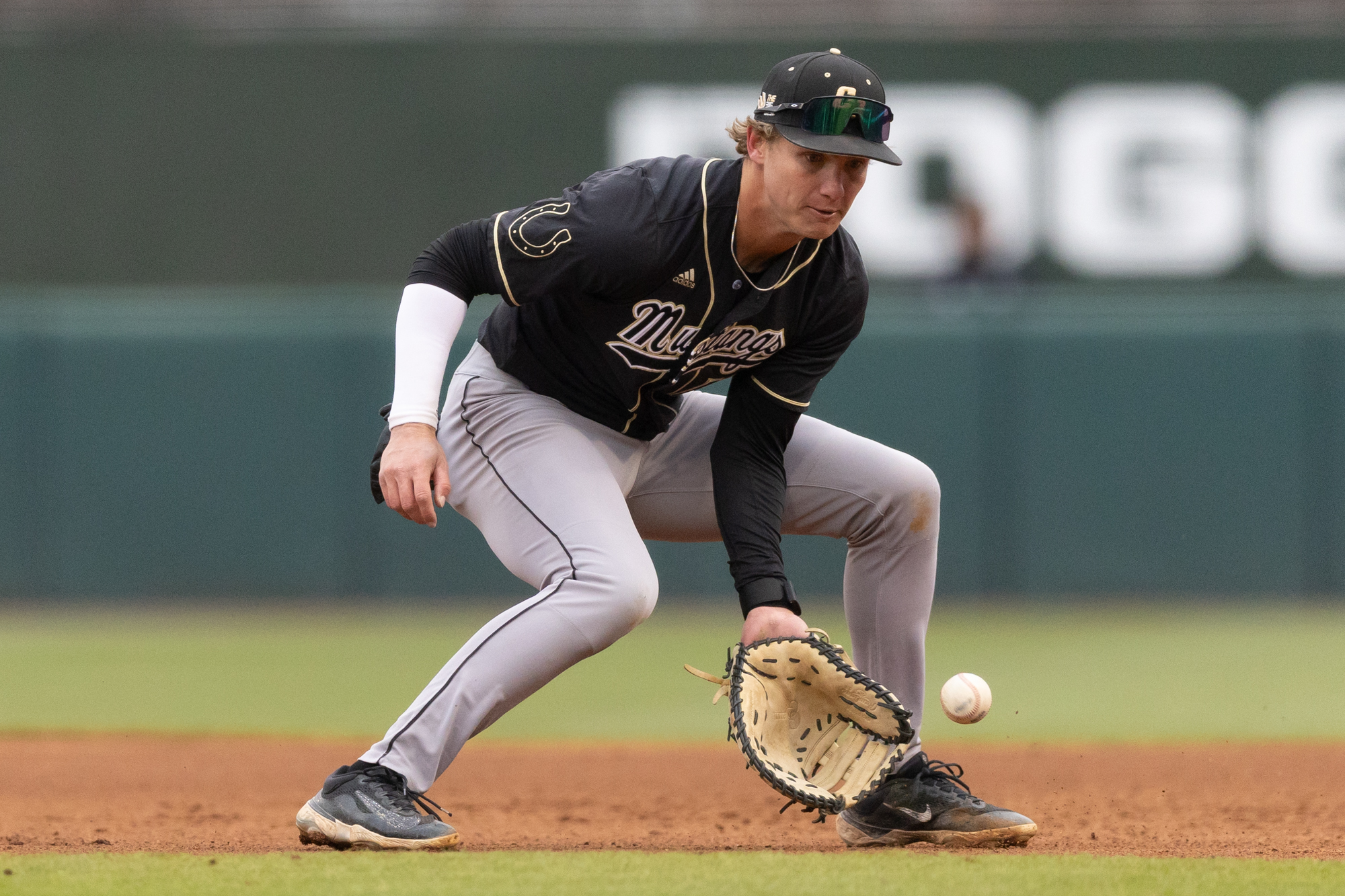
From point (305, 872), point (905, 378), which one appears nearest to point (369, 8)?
point (905, 378)

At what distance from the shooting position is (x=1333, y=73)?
377 inches

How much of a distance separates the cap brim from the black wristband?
2.47 feet

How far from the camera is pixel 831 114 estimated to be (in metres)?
2.76

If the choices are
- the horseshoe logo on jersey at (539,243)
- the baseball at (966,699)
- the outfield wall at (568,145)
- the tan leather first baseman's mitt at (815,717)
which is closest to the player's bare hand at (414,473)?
the horseshoe logo on jersey at (539,243)

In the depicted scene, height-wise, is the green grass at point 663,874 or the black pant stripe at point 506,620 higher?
the black pant stripe at point 506,620

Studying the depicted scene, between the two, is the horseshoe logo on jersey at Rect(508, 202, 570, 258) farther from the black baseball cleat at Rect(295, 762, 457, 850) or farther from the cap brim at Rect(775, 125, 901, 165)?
the black baseball cleat at Rect(295, 762, 457, 850)

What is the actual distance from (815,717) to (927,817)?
33 cm

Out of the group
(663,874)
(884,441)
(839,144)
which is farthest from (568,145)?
(663,874)

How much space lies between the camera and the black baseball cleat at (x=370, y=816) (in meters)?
2.71

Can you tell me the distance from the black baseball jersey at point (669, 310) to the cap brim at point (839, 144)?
0.18 meters

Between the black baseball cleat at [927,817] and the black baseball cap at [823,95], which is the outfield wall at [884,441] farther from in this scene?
the black baseball cap at [823,95]

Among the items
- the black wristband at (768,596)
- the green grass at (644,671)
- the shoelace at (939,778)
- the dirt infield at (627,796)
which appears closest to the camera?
the black wristband at (768,596)

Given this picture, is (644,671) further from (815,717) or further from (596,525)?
(596,525)

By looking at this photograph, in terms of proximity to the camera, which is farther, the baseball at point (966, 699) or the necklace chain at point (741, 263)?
the baseball at point (966, 699)
